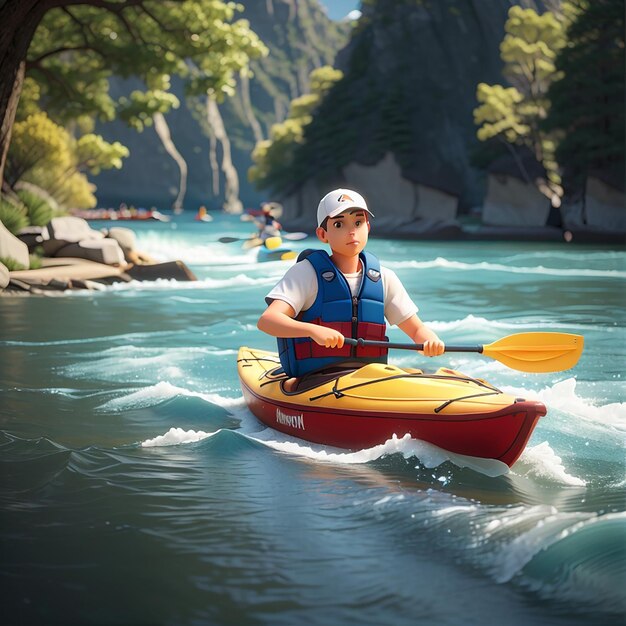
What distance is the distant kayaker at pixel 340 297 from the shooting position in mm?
4598

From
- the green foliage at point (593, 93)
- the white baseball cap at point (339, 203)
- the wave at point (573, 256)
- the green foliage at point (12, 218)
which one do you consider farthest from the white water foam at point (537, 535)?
the green foliage at point (593, 93)

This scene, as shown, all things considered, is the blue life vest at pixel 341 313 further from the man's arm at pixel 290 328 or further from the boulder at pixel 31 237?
the boulder at pixel 31 237

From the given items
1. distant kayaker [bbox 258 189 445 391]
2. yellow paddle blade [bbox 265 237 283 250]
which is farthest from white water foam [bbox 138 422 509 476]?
yellow paddle blade [bbox 265 237 283 250]

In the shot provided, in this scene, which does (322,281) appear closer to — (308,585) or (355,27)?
(308,585)

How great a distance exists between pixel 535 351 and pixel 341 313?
3.63ft

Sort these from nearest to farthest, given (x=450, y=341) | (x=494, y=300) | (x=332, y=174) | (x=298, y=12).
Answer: (x=450, y=341), (x=494, y=300), (x=332, y=174), (x=298, y=12)

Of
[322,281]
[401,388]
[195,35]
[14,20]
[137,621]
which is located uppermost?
[195,35]

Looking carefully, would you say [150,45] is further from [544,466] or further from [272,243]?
[544,466]

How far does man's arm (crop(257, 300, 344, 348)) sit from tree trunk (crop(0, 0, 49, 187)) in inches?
328

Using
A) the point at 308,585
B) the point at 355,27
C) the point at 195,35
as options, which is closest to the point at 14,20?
the point at 195,35

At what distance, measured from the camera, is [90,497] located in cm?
396

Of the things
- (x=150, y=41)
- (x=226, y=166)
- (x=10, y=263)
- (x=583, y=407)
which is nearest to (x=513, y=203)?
(x=150, y=41)

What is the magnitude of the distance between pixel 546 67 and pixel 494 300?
26930mm

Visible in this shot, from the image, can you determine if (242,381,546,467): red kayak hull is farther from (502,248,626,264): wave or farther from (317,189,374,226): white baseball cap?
(502,248,626,264): wave
